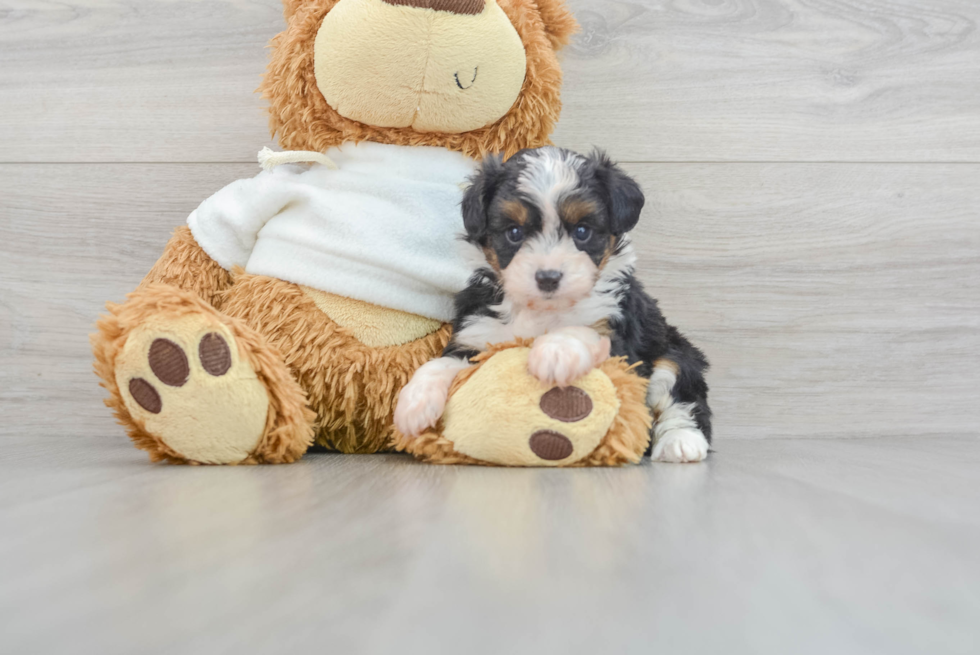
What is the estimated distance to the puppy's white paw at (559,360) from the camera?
3.56 ft

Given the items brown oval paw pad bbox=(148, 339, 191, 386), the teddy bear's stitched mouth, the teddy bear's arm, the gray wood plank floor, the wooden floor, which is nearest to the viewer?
the gray wood plank floor

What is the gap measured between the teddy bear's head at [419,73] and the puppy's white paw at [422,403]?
0.47 m

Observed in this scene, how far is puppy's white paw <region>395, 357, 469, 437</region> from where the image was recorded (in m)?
1.17

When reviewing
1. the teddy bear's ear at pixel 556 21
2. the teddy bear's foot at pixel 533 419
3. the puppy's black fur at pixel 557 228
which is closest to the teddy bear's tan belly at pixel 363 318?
the puppy's black fur at pixel 557 228

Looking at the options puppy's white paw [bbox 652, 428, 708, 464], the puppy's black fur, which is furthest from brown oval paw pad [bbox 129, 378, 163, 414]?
puppy's white paw [bbox 652, 428, 708, 464]

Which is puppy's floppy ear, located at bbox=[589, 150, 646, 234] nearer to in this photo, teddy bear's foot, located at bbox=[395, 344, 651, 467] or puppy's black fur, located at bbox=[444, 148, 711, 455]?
puppy's black fur, located at bbox=[444, 148, 711, 455]

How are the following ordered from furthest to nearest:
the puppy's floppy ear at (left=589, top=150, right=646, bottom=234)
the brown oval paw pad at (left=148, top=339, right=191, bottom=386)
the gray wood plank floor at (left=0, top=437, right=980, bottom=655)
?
the puppy's floppy ear at (left=589, top=150, right=646, bottom=234) → the brown oval paw pad at (left=148, top=339, right=191, bottom=386) → the gray wood plank floor at (left=0, top=437, right=980, bottom=655)

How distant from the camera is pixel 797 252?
1.77 metres

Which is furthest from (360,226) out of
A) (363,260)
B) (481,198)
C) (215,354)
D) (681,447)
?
(681,447)

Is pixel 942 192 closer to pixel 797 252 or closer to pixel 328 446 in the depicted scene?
pixel 797 252

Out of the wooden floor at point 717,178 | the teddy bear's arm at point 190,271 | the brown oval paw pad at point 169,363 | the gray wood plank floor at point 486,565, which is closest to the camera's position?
the gray wood plank floor at point 486,565

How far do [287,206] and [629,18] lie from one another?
0.91 meters

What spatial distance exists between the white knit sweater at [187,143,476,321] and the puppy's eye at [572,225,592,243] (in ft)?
0.88

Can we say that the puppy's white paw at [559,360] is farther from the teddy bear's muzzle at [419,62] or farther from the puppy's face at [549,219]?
the teddy bear's muzzle at [419,62]
